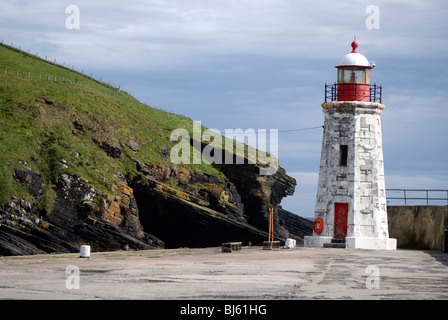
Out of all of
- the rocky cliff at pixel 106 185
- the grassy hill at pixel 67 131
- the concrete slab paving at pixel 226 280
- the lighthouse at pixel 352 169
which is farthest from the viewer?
the grassy hill at pixel 67 131

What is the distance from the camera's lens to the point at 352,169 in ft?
114

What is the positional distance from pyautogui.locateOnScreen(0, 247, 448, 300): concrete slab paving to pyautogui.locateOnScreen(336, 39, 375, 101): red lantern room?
1295 cm

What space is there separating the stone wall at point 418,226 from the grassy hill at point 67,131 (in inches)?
639

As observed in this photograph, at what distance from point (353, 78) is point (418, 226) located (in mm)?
9500

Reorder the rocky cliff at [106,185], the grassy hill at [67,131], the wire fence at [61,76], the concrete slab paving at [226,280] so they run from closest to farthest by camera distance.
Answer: the concrete slab paving at [226,280] → the rocky cliff at [106,185] → the grassy hill at [67,131] → the wire fence at [61,76]

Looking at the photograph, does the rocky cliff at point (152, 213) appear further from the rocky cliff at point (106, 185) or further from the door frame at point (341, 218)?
the door frame at point (341, 218)

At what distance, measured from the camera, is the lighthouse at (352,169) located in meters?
34.7

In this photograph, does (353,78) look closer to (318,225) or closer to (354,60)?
(354,60)

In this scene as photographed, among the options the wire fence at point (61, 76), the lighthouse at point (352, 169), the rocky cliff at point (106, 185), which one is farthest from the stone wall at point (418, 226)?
the wire fence at point (61, 76)

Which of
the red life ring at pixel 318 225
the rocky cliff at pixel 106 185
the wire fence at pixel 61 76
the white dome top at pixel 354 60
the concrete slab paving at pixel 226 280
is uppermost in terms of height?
the wire fence at pixel 61 76

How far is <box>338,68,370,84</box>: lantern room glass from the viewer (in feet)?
117

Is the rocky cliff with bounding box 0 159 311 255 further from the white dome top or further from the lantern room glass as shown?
the white dome top

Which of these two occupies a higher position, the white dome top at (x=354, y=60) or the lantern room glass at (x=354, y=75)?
the white dome top at (x=354, y=60)
